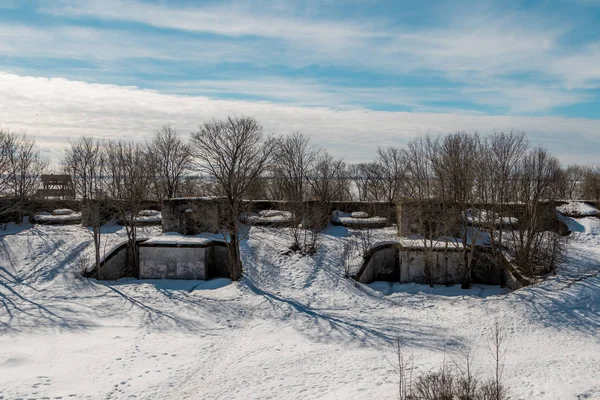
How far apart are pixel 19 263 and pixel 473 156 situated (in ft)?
64.9

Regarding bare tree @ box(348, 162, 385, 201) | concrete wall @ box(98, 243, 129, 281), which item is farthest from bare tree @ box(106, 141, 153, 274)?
bare tree @ box(348, 162, 385, 201)

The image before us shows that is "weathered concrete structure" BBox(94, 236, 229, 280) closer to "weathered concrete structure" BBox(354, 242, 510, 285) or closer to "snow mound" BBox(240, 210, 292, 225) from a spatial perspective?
"snow mound" BBox(240, 210, 292, 225)

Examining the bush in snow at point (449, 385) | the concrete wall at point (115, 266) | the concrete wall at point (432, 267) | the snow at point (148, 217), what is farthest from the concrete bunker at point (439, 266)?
the snow at point (148, 217)

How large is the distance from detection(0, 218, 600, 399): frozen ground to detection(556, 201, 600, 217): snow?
17.2 ft

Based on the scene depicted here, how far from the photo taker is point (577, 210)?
88.1 ft

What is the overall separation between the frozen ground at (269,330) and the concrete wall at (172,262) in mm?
757

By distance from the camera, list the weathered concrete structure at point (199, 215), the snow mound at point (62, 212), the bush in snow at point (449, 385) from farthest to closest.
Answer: the snow mound at point (62, 212), the weathered concrete structure at point (199, 215), the bush in snow at point (449, 385)

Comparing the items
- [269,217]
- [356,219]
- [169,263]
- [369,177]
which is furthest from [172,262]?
[369,177]

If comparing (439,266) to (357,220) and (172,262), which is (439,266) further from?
(172,262)

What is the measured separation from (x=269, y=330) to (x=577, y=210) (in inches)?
799

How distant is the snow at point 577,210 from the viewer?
2636cm

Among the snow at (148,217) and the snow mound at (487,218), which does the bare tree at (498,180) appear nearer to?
the snow mound at (487,218)

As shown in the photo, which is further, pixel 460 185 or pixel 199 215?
pixel 199 215

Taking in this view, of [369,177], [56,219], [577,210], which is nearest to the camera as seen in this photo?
[577,210]
